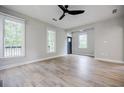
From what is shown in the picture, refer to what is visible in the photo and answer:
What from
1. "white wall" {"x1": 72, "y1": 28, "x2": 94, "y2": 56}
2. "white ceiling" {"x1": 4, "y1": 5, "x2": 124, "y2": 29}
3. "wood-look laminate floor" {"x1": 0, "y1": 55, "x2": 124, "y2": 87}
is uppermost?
"white ceiling" {"x1": 4, "y1": 5, "x2": 124, "y2": 29}

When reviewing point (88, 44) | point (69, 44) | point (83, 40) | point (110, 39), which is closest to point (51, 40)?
point (69, 44)

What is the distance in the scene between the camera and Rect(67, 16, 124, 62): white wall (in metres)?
4.24

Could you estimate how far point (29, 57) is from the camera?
4.20 meters

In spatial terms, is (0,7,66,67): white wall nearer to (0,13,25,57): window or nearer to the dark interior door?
(0,13,25,57): window

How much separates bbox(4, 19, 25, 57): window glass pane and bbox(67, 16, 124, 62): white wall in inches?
181

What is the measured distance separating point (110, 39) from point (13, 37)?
525 cm

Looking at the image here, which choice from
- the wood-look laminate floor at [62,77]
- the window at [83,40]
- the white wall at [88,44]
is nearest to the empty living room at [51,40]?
the wood-look laminate floor at [62,77]

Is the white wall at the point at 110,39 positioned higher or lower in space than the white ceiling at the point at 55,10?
lower

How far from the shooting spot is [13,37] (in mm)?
3648

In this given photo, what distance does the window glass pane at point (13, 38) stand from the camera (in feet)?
11.1

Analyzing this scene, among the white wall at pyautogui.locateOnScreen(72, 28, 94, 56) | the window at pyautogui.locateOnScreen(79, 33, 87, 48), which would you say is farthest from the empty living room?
the window at pyautogui.locateOnScreen(79, 33, 87, 48)

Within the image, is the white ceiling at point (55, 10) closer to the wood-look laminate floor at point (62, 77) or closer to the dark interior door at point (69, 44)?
the wood-look laminate floor at point (62, 77)
